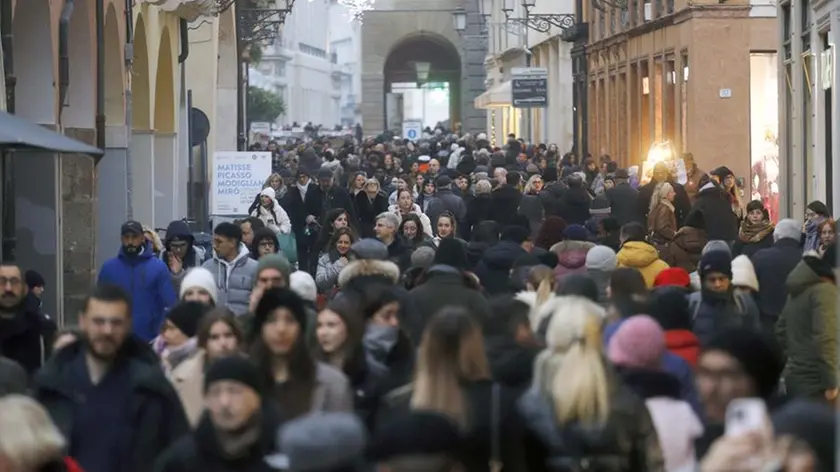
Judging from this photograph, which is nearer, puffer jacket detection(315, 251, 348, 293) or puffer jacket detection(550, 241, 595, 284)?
puffer jacket detection(550, 241, 595, 284)

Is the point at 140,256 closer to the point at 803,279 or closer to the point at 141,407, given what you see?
the point at 803,279

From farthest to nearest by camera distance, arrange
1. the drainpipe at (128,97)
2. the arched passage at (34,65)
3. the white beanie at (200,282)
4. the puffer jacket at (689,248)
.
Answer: the drainpipe at (128,97) < the arched passage at (34,65) < the puffer jacket at (689,248) < the white beanie at (200,282)

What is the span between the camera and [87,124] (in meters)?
22.6

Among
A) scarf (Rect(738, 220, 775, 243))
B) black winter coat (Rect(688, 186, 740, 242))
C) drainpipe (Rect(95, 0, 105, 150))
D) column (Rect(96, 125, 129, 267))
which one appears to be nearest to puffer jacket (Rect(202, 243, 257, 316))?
scarf (Rect(738, 220, 775, 243))

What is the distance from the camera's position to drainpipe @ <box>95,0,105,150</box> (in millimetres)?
22031

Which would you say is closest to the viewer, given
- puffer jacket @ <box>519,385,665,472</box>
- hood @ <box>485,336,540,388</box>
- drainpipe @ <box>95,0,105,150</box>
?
puffer jacket @ <box>519,385,665,472</box>

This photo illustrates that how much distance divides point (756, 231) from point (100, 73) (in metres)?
7.96

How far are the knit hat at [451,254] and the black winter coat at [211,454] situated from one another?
6.73 m

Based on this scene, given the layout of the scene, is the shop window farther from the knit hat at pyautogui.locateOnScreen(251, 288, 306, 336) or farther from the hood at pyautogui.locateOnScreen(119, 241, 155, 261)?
the knit hat at pyautogui.locateOnScreen(251, 288, 306, 336)

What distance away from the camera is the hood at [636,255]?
15266mm

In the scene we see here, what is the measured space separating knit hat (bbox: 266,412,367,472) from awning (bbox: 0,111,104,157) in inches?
256

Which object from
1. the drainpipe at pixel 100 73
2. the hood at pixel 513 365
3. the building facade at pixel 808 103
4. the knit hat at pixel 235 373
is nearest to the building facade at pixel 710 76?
the building facade at pixel 808 103

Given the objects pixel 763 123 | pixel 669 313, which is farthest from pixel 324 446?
pixel 763 123

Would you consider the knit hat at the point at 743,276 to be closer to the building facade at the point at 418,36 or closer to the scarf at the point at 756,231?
the scarf at the point at 756,231
